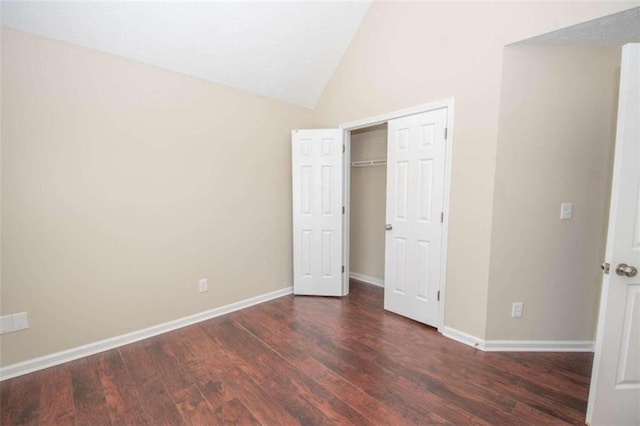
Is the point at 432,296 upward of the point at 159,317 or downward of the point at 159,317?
upward

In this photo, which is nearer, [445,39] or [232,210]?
[445,39]

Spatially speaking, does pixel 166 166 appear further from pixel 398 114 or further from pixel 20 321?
pixel 398 114

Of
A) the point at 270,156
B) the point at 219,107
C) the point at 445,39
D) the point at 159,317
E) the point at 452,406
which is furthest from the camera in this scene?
the point at 270,156

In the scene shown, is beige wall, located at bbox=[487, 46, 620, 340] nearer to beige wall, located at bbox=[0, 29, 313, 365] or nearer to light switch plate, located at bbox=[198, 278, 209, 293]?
beige wall, located at bbox=[0, 29, 313, 365]

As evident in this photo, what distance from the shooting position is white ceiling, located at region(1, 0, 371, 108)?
6.37 ft

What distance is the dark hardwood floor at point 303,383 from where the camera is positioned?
5.37 feet

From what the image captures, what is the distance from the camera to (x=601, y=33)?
1.89 metres

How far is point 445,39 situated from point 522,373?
270 centimetres

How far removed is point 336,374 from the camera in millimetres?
1994

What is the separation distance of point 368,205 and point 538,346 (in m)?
2.34

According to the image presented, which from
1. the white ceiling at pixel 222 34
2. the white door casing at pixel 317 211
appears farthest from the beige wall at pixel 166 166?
the white door casing at pixel 317 211

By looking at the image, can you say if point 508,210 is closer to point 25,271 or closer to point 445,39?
point 445,39

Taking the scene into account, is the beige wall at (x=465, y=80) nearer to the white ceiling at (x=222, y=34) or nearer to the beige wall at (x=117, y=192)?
the white ceiling at (x=222, y=34)

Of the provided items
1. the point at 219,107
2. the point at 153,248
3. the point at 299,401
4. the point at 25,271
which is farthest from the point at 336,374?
the point at 219,107
